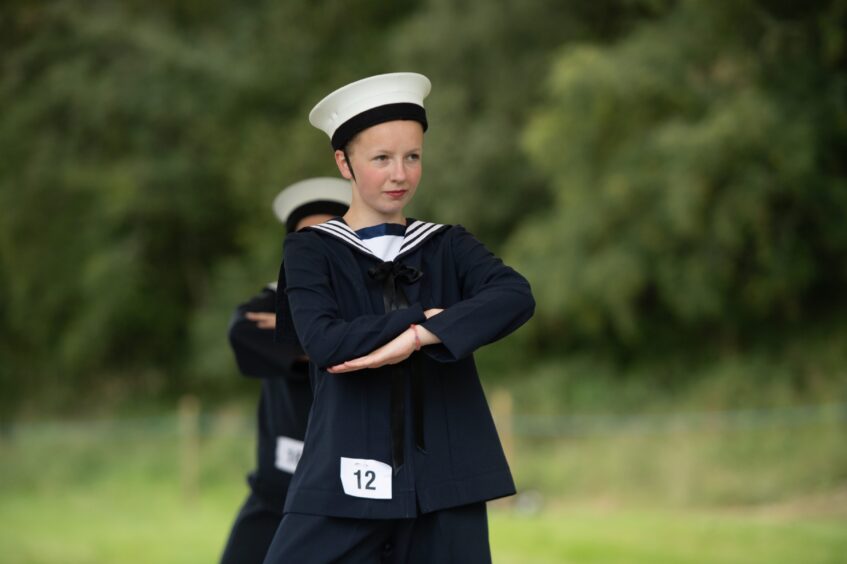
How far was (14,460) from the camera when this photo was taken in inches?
608

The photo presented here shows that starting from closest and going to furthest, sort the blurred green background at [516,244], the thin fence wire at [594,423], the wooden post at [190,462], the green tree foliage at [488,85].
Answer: the blurred green background at [516,244]
the thin fence wire at [594,423]
the wooden post at [190,462]
the green tree foliage at [488,85]

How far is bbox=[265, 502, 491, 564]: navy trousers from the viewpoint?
90.0 inches

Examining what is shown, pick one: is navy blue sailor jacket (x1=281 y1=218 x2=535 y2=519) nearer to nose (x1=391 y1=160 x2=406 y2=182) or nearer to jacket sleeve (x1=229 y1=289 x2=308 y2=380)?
nose (x1=391 y1=160 x2=406 y2=182)

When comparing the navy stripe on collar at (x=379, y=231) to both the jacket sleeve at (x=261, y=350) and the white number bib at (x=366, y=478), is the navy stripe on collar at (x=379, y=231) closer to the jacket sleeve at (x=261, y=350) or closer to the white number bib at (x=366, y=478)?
the white number bib at (x=366, y=478)

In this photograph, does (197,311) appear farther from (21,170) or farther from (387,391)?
(387,391)

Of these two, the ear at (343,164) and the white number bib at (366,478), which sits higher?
the ear at (343,164)

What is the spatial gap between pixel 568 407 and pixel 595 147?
3.59 meters

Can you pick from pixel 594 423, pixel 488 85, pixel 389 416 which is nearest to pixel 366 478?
pixel 389 416

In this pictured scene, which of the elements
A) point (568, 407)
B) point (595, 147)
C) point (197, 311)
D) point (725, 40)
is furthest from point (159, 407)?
point (725, 40)

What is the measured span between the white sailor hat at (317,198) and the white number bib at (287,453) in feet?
2.31

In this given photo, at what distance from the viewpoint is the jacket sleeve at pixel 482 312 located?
2242 millimetres

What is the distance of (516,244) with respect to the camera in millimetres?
15445

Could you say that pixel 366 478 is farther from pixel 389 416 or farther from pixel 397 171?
pixel 397 171

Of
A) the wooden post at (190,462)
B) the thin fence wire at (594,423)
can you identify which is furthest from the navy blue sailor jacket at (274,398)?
the wooden post at (190,462)
